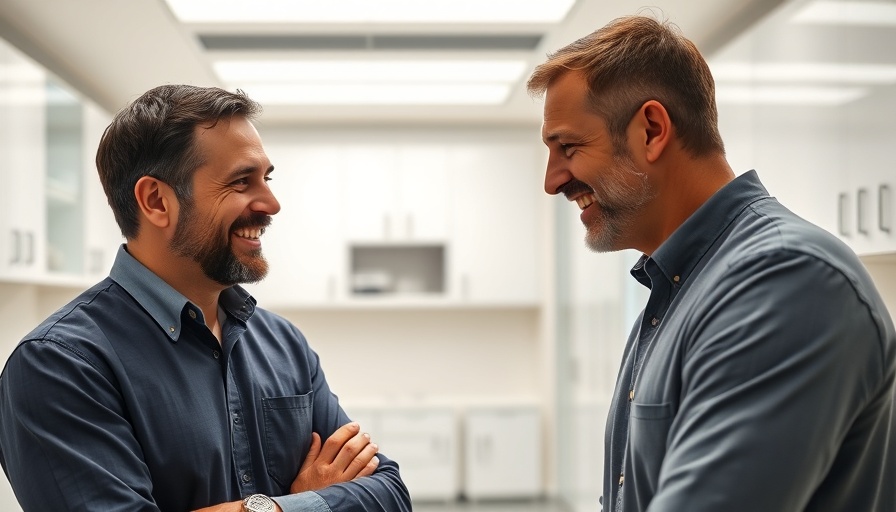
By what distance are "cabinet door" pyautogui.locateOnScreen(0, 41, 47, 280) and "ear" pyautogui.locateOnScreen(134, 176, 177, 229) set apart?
2.05 m

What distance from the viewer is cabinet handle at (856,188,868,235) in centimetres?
259

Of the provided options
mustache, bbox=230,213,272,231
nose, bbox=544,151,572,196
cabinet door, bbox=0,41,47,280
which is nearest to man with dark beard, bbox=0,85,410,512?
mustache, bbox=230,213,272,231

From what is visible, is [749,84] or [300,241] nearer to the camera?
[749,84]

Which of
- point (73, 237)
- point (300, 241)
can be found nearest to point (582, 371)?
point (300, 241)

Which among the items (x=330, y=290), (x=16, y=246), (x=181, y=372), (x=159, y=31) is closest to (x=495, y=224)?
(x=330, y=290)

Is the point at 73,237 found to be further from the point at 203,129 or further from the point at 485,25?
the point at 203,129

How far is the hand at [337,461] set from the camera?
72.0 inches

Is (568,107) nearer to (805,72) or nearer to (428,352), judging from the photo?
(805,72)

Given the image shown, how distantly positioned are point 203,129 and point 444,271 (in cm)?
506

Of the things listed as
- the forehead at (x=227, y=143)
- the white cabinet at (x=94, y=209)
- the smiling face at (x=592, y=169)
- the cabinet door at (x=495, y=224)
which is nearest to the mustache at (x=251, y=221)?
the forehead at (x=227, y=143)

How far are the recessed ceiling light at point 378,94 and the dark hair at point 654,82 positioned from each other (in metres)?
3.54

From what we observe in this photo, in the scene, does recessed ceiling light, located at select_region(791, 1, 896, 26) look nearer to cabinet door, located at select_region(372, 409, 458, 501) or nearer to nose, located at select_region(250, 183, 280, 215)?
nose, located at select_region(250, 183, 280, 215)

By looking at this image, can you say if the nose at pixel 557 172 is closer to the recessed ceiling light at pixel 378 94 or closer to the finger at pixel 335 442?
the finger at pixel 335 442

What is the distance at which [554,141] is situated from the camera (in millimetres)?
1554
